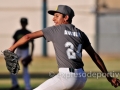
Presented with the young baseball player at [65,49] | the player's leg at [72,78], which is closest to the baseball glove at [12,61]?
the young baseball player at [65,49]

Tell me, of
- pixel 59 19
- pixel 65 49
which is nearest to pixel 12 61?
pixel 65 49

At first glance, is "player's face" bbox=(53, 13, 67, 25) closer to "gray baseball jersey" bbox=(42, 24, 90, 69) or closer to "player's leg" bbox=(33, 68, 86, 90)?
"gray baseball jersey" bbox=(42, 24, 90, 69)

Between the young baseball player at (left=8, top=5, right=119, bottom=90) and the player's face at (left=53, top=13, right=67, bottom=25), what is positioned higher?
the player's face at (left=53, top=13, right=67, bottom=25)

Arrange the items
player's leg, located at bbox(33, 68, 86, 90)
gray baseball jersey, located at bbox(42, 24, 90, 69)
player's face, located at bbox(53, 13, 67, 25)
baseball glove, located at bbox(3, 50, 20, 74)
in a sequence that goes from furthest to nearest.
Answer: player's face, located at bbox(53, 13, 67, 25), baseball glove, located at bbox(3, 50, 20, 74), gray baseball jersey, located at bbox(42, 24, 90, 69), player's leg, located at bbox(33, 68, 86, 90)

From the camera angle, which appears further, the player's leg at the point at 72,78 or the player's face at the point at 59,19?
the player's face at the point at 59,19

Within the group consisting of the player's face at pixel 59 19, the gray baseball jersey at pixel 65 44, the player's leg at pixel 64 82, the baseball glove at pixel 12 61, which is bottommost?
the player's leg at pixel 64 82

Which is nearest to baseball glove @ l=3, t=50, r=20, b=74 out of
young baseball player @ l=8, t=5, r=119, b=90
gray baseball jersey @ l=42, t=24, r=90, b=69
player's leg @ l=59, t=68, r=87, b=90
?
young baseball player @ l=8, t=5, r=119, b=90

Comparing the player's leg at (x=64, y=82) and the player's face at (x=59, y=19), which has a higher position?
the player's face at (x=59, y=19)

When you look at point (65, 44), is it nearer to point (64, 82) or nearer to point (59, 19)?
point (59, 19)

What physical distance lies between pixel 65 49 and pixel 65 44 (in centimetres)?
8

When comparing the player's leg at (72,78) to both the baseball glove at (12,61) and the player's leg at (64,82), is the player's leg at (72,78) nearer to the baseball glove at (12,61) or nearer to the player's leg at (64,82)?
the player's leg at (64,82)

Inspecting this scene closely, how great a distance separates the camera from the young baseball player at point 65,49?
274 inches

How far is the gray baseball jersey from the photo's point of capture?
713cm

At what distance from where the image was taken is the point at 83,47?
750cm
